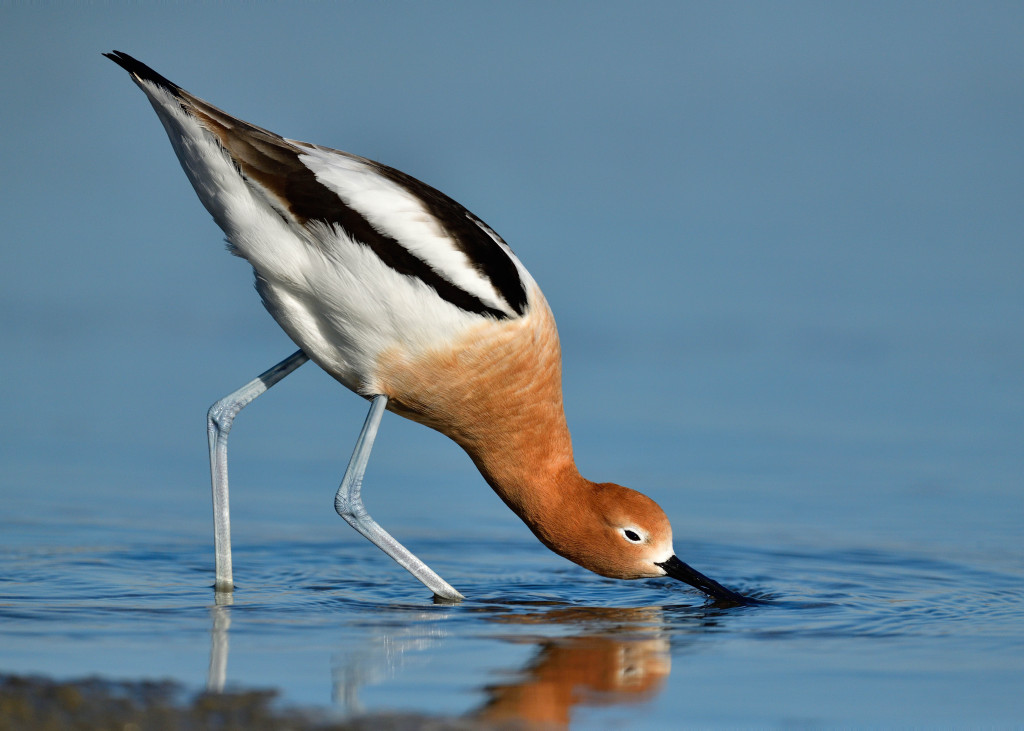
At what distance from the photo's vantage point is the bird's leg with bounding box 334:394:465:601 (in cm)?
623

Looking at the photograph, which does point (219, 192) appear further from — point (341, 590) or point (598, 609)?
point (598, 609)

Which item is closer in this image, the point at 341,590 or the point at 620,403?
the point at 341,590

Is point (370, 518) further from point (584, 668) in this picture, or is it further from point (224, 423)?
point (584, 668)

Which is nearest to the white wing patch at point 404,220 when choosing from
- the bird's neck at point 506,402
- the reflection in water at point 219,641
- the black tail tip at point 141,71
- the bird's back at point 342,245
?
the bird's back at point 342,245

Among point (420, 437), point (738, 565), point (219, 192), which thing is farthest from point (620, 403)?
point (219, 192)

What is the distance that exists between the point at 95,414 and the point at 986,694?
22.0 feet

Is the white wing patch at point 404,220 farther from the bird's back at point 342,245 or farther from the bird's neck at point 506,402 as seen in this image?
the bird's neck at point 506,402

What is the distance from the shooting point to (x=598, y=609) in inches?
244

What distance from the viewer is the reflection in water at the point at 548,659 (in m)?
4.32

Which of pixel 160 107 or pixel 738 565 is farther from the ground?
pixel 160 107

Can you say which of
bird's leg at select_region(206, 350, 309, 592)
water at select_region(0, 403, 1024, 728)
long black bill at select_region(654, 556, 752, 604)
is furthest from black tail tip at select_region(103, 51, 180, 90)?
long black bill at select_region(654, 556, 752, 604)

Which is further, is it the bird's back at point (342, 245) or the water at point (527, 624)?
the bird's back at point (342, 245)

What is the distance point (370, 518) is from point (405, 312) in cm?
Result: 109

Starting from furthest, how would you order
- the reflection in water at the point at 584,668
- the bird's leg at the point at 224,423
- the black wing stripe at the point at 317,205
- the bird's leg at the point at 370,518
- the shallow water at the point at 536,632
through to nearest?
1. the bird's leg at the point at 224,423
2. the bird's leg at the point at 370,518
3. the black wing stripe at the point at 317,205
4. the shallow water at the point at 536,632
5. the reflection in water at the point at 584,668
